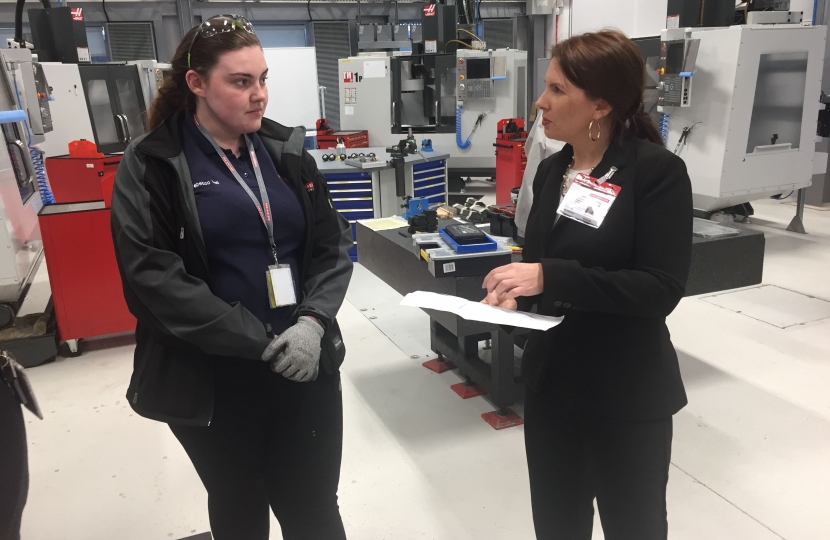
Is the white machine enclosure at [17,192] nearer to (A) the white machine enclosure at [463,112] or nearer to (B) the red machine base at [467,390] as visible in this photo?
(B) the red machine base at [467,390]

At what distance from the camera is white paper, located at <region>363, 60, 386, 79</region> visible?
642cm

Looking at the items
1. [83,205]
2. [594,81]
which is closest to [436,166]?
[83,205]

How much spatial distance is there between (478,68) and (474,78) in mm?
107

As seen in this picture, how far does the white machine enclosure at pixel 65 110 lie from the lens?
502cm

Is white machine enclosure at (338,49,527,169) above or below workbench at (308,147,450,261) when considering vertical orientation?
above

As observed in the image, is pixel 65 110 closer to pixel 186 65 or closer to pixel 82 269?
pixel 82 269

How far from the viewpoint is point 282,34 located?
8.38m

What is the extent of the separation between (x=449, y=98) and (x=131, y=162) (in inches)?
228

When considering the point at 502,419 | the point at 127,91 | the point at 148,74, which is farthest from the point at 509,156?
the point at 502,419

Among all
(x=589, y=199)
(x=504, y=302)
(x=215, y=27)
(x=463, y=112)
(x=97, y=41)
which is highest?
(x=97, y=41)

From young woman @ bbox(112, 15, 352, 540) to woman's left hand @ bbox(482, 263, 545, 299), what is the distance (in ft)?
1.27

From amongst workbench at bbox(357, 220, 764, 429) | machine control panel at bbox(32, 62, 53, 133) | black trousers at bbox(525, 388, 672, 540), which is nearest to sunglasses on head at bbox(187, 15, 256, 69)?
black trousers at bbox(525, 388, 672, 540)

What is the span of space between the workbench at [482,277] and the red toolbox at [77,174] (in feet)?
8.90

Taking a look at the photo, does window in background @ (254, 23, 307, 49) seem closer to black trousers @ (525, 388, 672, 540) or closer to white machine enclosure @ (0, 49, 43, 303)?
white machine enclosure @ (0, 49, 43, 303)
